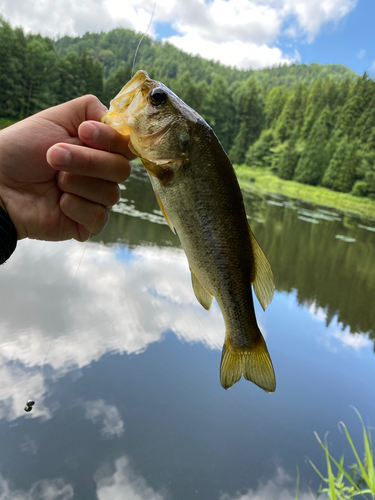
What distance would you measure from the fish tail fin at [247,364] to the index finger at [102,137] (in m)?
1.14

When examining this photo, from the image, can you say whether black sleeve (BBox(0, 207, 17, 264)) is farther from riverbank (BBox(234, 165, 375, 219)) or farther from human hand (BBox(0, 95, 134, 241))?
riverbank (BBox(234, 165, 375, 219))

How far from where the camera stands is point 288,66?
477 feet

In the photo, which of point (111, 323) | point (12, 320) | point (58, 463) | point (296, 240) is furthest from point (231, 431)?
point (296, 240)

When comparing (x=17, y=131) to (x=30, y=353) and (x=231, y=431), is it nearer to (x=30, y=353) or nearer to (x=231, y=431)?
(x=30, y=353)

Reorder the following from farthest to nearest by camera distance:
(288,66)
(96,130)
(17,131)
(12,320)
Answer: (288,66)
(12,320)
(17,131)
(96,130)

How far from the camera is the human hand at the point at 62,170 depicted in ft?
5.16

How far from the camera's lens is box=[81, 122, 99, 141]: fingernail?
1517 millimetres

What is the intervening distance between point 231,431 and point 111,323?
2.39 metres

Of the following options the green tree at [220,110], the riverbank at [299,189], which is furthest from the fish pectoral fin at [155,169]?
the green tree at [220,110]

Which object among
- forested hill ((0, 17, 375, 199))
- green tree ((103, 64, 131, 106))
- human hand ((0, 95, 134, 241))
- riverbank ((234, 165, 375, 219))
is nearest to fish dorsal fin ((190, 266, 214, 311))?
human hand ((0, 95, 134, 241))

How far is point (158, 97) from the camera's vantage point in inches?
A: 53.1

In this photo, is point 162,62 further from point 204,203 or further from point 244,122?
point 204,203

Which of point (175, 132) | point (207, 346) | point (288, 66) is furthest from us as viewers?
point (288, 66)

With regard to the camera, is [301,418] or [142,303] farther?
[142,303]
